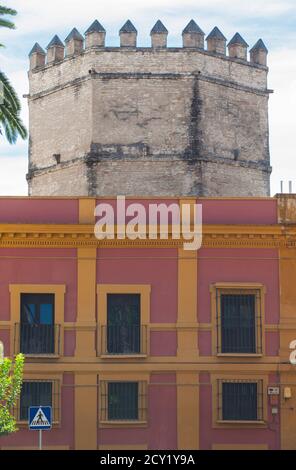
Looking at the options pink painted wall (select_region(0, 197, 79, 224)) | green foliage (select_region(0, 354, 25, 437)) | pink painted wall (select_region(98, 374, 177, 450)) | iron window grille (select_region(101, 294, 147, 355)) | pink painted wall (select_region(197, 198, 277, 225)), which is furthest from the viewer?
pink painted wall (select_region(197, 198, 277, 225))

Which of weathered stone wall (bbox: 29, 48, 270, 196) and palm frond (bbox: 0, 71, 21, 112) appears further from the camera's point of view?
weathered stone wall (bbox: 29, 48, 270, 196)

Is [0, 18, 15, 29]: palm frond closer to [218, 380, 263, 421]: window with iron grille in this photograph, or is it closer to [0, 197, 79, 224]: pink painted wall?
[0, 197, 79, 224]: pink painted wall

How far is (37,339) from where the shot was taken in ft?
94.0

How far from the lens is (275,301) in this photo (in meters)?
28.9

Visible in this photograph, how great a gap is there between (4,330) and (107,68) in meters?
17.0

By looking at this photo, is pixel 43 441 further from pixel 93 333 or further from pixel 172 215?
pixel 172 215

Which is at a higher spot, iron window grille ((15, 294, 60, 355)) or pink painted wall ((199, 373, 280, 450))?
iron window grille ((15, 294, 60, 355))

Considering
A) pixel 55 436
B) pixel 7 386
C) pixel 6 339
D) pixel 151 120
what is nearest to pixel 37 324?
pixel 6 339

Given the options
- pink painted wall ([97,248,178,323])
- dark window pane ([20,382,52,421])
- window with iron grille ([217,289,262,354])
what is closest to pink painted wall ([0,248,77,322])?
pink painted wall ([97,248,178,323])

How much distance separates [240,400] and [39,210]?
24.0ft

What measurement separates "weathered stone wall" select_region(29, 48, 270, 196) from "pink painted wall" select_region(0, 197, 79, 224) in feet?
43.0

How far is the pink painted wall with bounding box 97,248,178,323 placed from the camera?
28812 millimetres

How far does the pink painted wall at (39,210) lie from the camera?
2912 cm
